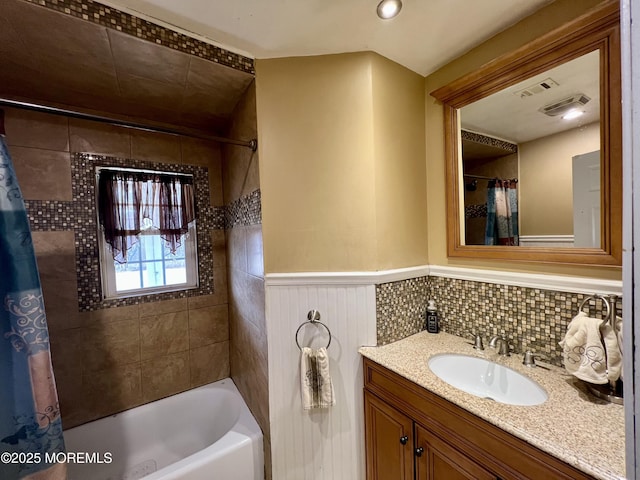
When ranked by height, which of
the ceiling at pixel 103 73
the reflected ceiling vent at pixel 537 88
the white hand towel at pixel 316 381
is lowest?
the white hand towel at pixel 316 381

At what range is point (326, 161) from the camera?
4.49ft

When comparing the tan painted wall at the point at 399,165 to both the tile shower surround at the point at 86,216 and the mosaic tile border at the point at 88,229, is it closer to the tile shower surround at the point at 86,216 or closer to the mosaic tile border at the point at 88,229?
the tile shower surround at the point at 86,216

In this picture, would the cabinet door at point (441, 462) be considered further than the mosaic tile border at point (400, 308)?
No

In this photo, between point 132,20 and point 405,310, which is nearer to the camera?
point 132,20

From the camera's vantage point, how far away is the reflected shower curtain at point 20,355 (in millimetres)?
917

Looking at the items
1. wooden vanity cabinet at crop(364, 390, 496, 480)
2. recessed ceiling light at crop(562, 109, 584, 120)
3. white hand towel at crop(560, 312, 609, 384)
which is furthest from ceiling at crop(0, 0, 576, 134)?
wooden vanity cabinet at crop(364, 390, 496, 480)

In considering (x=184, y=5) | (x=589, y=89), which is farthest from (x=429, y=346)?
(x=184, y=5)

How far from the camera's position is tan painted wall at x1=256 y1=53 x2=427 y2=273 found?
135cm

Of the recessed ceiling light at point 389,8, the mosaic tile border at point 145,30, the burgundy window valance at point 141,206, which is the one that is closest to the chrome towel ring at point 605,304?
the recessed ceiling light at point 389,8

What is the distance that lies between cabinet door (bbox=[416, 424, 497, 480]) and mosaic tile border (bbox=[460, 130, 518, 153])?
1.33 meters

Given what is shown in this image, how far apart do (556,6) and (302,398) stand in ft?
6.76

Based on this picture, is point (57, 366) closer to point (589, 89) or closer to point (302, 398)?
point (302, 398)

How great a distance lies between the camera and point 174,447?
1900 mm

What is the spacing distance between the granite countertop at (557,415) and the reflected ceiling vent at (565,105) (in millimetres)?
1103
